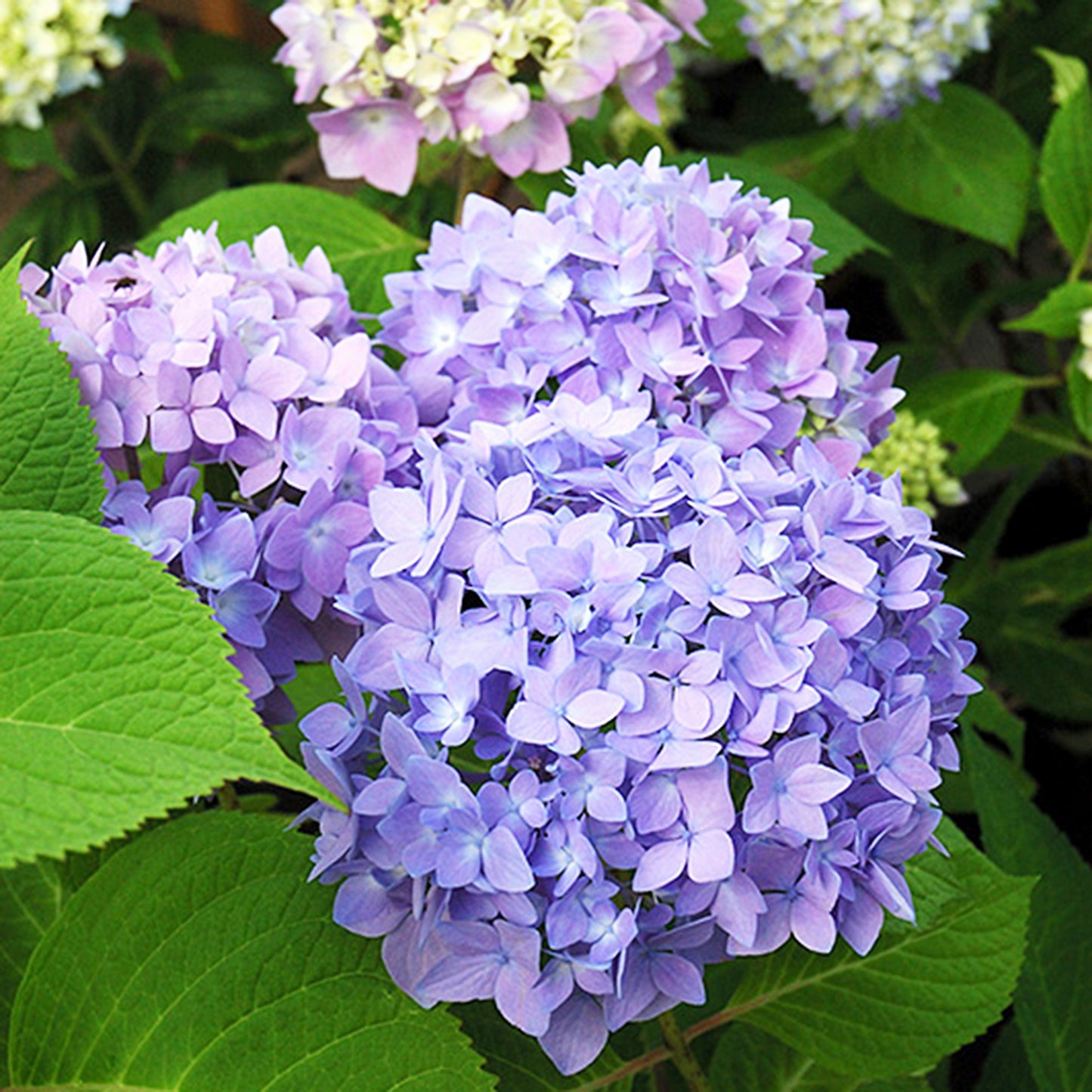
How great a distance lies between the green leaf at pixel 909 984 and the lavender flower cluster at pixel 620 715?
4.7 inches

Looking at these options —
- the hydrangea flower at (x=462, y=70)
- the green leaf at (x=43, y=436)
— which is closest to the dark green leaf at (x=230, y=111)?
the hydrangea flower at (x=462, y=70)

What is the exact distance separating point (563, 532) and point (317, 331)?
19 centimetres

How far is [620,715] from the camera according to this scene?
45 cm

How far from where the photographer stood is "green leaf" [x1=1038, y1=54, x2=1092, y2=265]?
1099 millimetres

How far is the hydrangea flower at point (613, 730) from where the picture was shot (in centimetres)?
45

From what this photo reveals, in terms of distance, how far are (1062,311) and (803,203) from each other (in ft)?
0.83

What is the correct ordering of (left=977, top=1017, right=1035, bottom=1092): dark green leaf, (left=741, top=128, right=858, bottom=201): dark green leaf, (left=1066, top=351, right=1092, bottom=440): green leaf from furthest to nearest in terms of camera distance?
(left=741, top=128, right=858, bottom=201): dark green leaf, (left=1066, top=351, right=1092, bottom=440): green leaf, (left=977, top=1017, right=1035, bottom=1092): dark green leaf

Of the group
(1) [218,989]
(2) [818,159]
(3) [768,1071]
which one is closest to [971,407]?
(2) [818,159]

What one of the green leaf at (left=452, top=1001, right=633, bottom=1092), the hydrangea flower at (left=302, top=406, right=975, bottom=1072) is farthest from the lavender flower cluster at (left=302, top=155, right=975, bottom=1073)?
the green leaf at (left=452, top=1001, right=633, bottom=1092)

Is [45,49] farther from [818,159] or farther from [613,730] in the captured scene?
[613,730]

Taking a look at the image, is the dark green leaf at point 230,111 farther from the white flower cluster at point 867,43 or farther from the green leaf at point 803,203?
the green leaf at point 803,203

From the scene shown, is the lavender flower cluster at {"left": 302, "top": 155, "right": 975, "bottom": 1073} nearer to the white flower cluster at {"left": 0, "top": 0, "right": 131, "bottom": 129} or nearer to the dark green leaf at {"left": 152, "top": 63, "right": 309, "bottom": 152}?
the white flower cluster at {"left": 0, "top": 0, "right": 131, "bottom": 129}

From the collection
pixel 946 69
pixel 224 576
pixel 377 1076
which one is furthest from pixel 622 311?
pixel 946 69

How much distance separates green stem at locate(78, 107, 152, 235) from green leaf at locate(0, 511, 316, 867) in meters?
1.11
